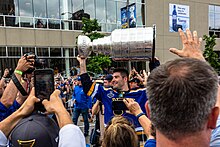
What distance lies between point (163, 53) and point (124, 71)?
2375 cm

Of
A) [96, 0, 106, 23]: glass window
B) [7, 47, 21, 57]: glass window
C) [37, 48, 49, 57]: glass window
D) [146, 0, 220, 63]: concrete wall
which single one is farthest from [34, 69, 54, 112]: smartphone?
[146, 0, 220, 63]: concrete wall

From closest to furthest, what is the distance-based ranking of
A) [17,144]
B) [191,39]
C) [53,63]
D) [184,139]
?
1. [184,139]
2. [17,144]
3. [191,39]
4. [53,63]

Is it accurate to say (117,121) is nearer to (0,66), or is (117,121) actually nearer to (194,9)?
(0,66)

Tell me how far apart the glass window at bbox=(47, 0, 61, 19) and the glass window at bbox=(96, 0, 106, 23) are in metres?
3.54

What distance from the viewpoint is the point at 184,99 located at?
1095mm

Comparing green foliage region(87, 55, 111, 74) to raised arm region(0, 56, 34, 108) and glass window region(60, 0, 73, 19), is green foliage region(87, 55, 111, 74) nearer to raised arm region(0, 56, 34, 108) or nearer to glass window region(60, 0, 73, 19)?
glass window region(60, 0, 73, 19)

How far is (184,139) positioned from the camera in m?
1.11

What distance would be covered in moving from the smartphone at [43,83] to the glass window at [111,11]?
23345 mm

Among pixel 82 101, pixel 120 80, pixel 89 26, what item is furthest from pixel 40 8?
pixel 120 80

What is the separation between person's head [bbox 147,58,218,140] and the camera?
110 cm

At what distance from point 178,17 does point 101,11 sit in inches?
357

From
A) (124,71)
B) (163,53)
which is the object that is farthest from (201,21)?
(124,71)

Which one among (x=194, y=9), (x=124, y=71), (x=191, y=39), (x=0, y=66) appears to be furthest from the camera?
(x=194, y=9)

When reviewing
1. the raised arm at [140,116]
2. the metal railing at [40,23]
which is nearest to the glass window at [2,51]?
the metal railing at [40,23]
